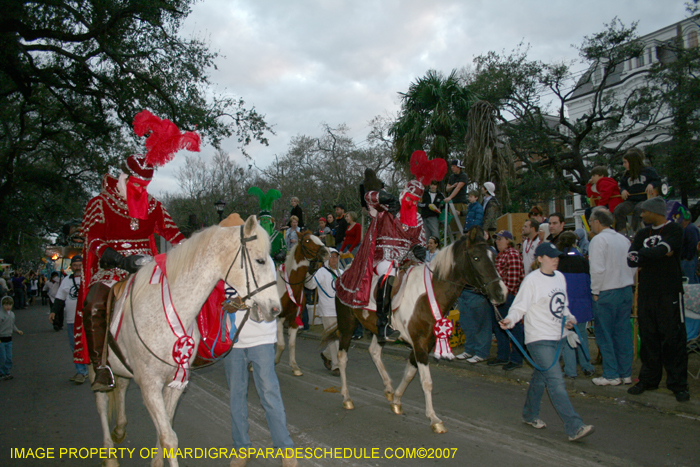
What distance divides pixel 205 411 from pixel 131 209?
2.98 metres

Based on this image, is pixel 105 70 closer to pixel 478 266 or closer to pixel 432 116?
pixel 432 116

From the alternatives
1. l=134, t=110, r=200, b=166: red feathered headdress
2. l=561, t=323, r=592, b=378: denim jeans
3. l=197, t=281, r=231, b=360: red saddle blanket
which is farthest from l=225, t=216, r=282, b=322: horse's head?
l=561, t=323, r=592, b=378: denim jeans

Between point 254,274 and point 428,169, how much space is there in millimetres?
3830

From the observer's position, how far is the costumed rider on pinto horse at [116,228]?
4.24 metres

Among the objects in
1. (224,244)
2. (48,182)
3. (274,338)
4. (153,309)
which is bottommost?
→ (274,338)

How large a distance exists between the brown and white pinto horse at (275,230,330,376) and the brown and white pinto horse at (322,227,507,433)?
2.49 metres

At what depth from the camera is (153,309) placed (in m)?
3.78

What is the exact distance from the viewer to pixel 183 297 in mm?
3742

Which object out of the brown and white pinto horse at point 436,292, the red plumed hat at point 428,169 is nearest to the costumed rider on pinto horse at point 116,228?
the brown and white pinto horse at point 436,292

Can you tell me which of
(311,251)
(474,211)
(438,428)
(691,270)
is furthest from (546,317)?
(474,211)

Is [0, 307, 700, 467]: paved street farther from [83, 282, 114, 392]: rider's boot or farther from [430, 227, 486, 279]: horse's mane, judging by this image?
[430, 227, 486, 279]: horse's mane

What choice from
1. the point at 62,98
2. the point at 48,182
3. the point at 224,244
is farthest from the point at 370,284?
the point at 48,182

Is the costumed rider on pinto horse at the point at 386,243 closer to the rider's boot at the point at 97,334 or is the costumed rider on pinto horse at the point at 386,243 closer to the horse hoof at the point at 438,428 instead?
the horse hoof at the point at 438,428

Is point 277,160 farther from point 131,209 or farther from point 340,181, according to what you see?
point 131,209
